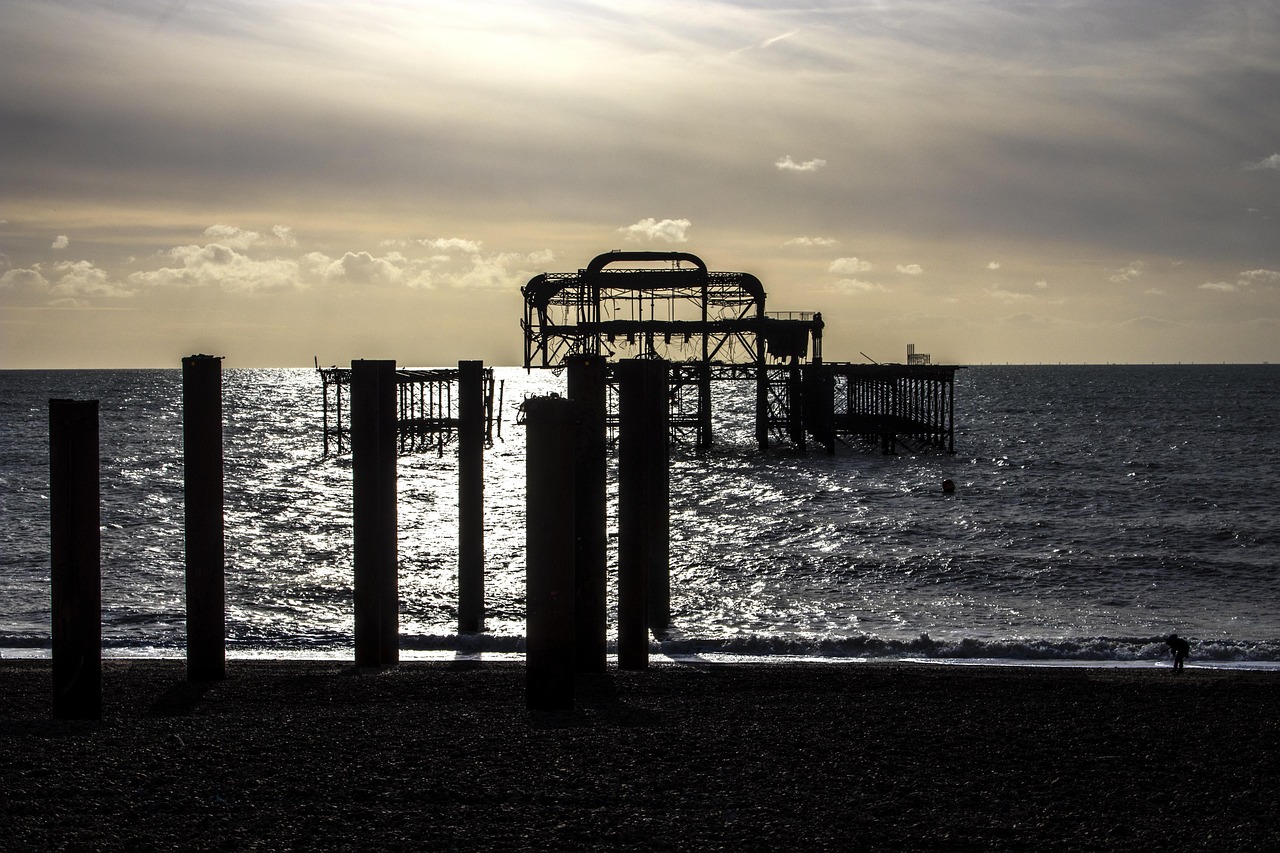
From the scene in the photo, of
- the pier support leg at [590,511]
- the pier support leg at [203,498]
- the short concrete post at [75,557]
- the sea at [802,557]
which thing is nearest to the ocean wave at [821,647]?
the sea at [802,557]

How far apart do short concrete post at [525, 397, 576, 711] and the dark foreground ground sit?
2.49ft

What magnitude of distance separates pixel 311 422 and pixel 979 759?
8554 centimetres

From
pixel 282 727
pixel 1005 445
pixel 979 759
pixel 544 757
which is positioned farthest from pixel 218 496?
pixel 1005 445

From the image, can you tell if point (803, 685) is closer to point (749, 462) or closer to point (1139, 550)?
point (1139, 550)

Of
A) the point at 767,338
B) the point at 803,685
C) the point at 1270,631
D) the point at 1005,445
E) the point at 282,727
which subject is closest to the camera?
the point at 282,727

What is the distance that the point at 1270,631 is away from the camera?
663 inches

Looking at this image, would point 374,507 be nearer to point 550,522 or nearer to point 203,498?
point 203,498

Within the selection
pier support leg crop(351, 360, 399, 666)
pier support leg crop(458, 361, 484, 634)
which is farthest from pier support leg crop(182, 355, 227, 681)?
pier support leg crop(458, 361, 484, 634)

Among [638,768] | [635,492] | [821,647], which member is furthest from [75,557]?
[821,647]

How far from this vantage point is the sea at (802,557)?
1511 centimetres

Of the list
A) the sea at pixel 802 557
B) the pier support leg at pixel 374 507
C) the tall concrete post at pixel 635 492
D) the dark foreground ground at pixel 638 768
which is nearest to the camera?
the dark foreground ground at pixel 638 768

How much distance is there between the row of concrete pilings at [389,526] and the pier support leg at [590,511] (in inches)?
0.5

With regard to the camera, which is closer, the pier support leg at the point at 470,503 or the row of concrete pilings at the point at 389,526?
the row of concrete pilings at the point at 389,526

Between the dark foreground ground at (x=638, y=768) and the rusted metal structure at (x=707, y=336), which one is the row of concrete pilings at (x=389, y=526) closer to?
the dark foreground ground at (x=638, y=768)
